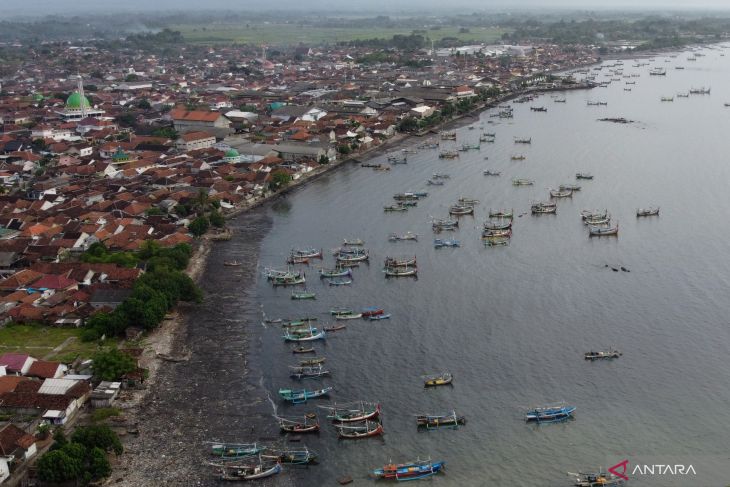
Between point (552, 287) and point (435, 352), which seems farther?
point (552, 287)

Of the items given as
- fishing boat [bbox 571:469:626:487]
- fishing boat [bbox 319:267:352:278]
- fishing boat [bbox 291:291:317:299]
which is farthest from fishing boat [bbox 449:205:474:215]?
fishing boat [bbox 571:469:626:487]

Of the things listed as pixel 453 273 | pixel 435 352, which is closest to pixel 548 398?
pixel 435 352

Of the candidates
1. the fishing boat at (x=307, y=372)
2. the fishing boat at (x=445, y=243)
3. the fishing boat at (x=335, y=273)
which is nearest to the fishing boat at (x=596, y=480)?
the fishing boat at (x=307, y=372)

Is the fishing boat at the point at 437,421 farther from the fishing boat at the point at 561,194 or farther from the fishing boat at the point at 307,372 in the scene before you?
the fishing boat at the point at 561,194

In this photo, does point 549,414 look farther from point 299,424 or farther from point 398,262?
point 398,262

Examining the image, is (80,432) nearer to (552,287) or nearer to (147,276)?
(147,276)

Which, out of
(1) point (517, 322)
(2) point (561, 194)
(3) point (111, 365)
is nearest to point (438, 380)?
(1) point (517, 322)
